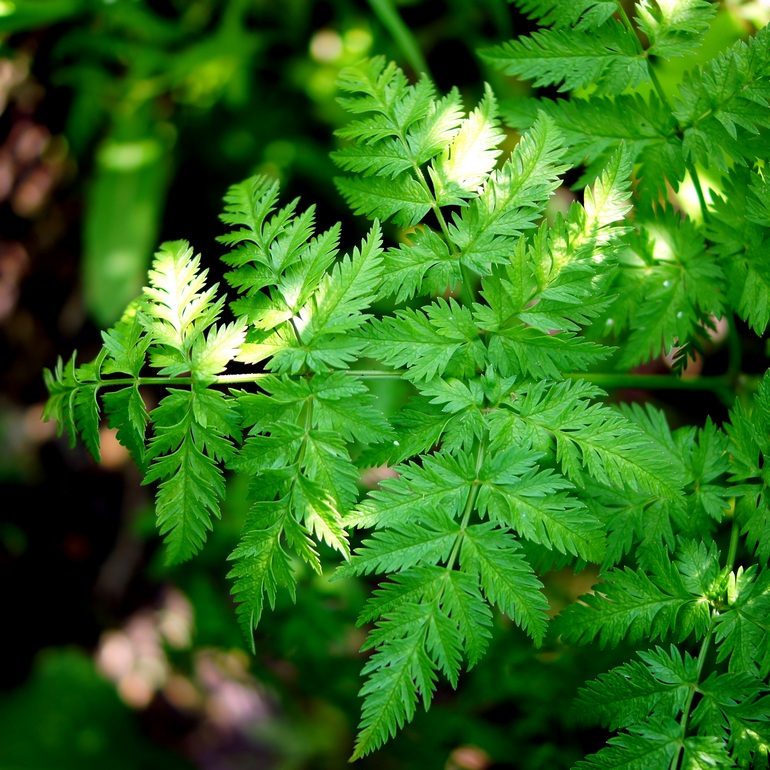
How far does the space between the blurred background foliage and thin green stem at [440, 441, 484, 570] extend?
117cm

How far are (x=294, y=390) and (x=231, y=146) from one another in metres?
2.15

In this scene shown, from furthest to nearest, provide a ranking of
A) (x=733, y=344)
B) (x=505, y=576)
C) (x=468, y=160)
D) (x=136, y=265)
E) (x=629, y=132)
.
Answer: (x=136, y=265)
(x=733, y=344)
(x=629, y=132)
(x=468, y=160)
(x=505, y=576)

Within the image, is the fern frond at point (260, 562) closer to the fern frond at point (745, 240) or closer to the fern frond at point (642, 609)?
the fern frond at point (642, 609)

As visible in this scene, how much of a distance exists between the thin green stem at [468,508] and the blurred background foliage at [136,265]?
1.17 meters

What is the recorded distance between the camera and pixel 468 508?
138 cm

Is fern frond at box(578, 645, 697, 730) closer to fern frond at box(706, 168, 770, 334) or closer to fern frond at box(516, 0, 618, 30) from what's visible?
fern frond at box(706, 168, 770, 334)

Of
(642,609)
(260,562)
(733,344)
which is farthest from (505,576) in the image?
(733,344)

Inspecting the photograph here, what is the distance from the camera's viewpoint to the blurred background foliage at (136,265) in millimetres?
3020

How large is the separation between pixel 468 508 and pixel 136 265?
239cm

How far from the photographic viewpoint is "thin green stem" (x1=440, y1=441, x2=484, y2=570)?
136 cm

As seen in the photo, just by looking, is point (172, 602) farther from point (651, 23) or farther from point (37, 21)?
point (651, 23)

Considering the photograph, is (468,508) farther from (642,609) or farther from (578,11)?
(578,11)

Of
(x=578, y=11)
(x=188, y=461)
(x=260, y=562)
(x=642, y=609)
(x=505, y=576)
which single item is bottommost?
Result: (x=642, y=609)

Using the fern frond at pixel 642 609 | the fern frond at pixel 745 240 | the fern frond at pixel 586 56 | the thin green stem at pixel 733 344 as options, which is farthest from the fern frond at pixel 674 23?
the fern frond at pixel 642 609
